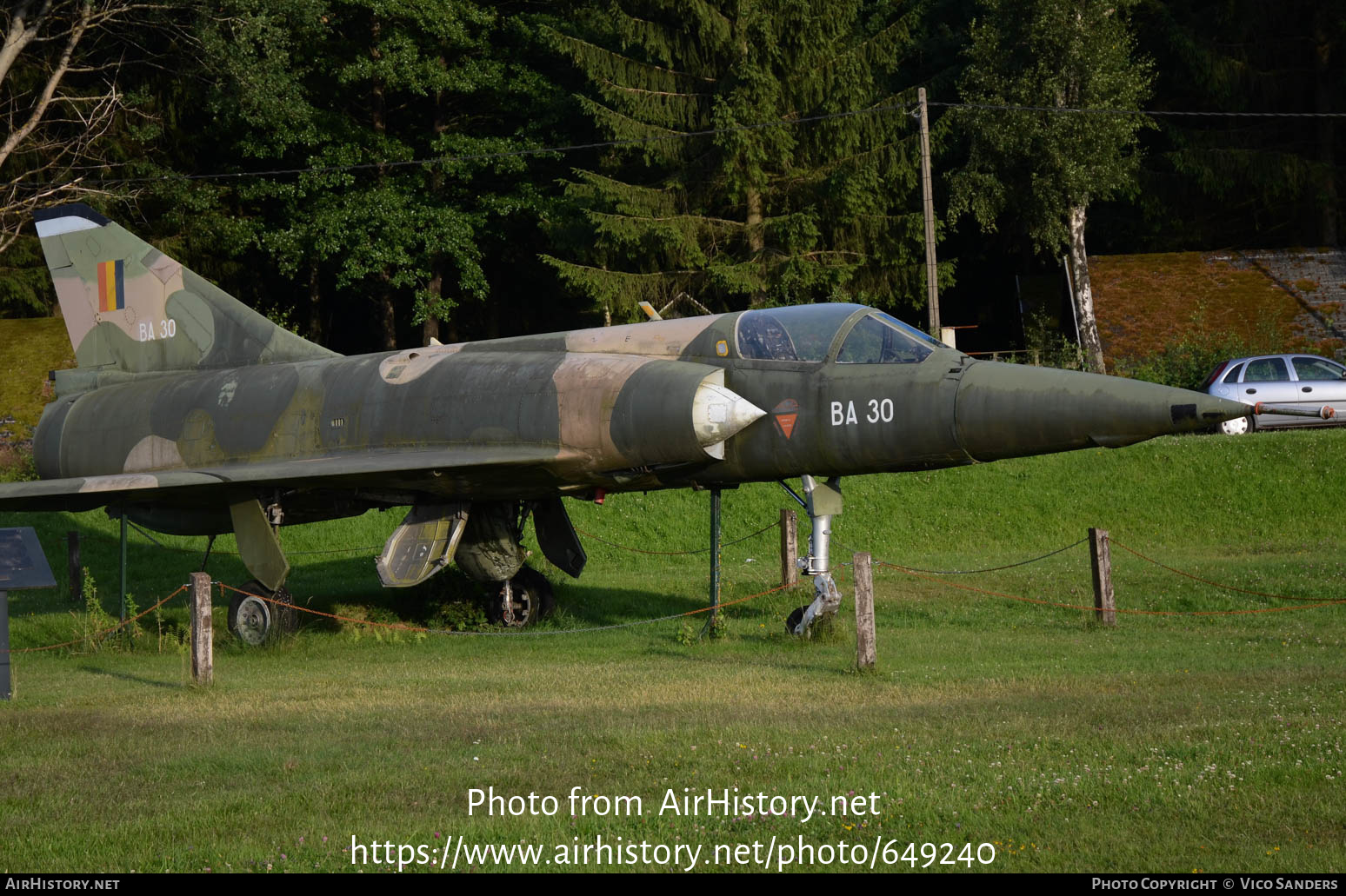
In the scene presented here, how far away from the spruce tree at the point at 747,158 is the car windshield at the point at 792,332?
20.0 metres

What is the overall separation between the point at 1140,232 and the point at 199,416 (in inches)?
1313

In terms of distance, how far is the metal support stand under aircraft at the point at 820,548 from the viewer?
13164 mm

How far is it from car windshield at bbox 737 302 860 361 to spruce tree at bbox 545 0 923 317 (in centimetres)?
2003

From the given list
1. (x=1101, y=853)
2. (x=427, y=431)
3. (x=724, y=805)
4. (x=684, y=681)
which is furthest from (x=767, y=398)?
(x=1101, y=853)

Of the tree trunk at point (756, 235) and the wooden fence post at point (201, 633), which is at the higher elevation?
the tree trunk at point (756, 235)

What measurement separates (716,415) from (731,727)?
4134 millimetres

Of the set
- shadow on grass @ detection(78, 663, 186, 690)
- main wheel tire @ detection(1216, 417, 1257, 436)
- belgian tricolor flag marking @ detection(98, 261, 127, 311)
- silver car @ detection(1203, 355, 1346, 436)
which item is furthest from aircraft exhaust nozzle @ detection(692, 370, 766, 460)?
main wheel tire @ detection(1216, 417, 1257, 436)

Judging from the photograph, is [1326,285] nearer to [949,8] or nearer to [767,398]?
[949,8]

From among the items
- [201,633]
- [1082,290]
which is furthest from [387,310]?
[201,633]

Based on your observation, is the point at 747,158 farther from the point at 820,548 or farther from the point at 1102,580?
the point at 820,548

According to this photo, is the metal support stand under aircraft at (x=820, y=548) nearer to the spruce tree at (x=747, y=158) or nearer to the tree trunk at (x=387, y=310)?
the spruce tree at (x=747, y=158)

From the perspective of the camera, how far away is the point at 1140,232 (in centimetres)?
4184

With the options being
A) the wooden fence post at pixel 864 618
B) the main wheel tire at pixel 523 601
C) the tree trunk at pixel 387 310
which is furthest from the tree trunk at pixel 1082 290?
the wooden fence post at pixel 864 618

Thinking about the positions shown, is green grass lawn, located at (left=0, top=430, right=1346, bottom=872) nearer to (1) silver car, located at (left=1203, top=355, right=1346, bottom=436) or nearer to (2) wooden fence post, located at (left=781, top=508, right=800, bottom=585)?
(2) wooden fence post, located at (left=781, top=508, right=800, bottom=585)
